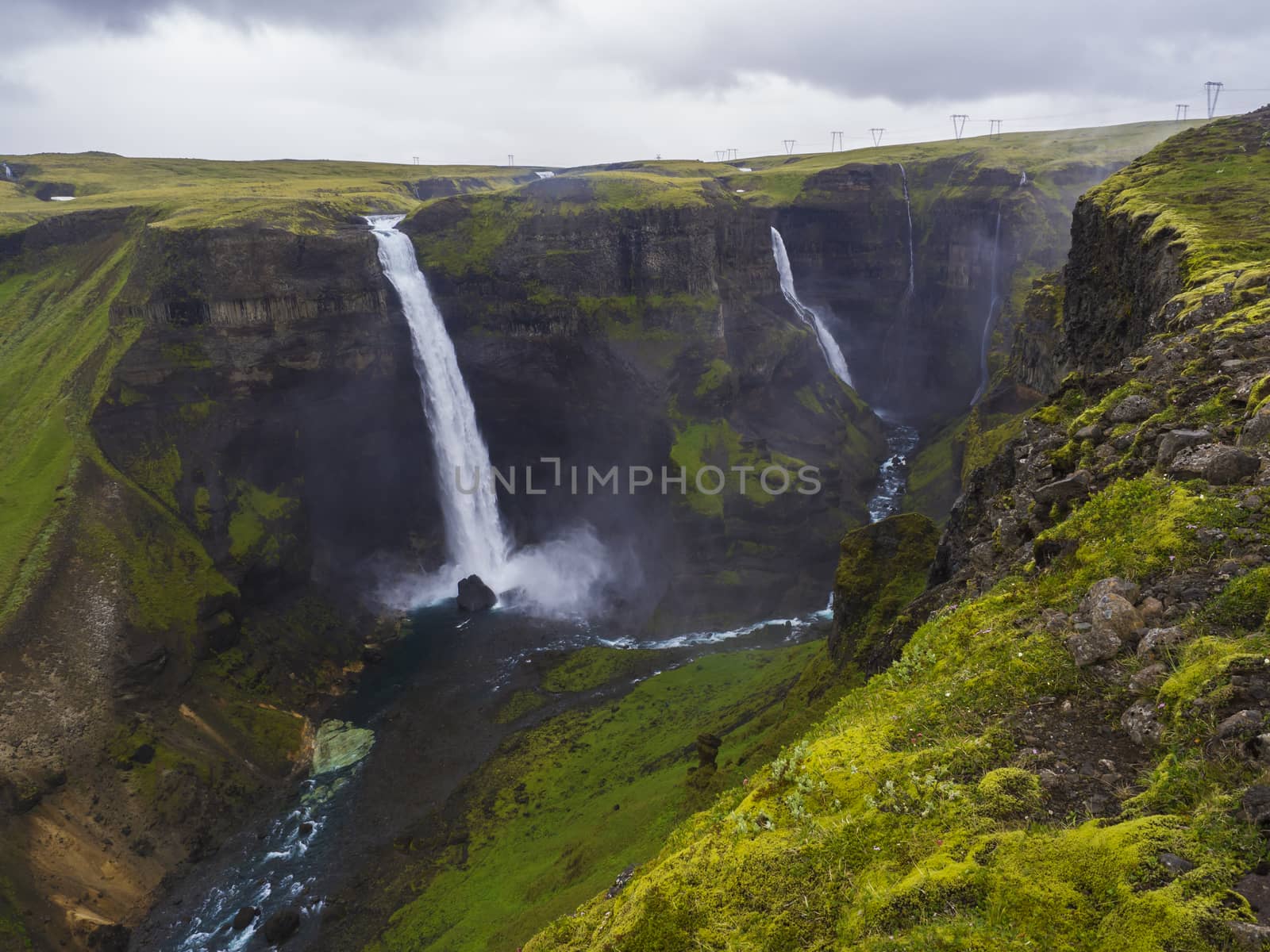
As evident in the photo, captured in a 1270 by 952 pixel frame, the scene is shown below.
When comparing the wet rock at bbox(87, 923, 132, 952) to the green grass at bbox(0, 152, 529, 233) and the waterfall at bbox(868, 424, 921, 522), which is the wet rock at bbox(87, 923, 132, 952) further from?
the waterfall at bbox(868, 424, 921, 522)

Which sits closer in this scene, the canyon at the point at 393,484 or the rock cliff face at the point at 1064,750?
the rock cliff face at the point at 1064,750

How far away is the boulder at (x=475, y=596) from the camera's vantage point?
61.8m

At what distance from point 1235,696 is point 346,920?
3536cm

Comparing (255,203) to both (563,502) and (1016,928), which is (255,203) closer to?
(563,502)

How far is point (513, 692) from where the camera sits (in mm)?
49625

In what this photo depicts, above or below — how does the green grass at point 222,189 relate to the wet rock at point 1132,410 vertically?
above

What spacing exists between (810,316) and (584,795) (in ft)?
246

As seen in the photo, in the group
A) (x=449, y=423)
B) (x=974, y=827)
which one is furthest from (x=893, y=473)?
(x=974, y=827)

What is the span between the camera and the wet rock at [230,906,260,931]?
108 ft

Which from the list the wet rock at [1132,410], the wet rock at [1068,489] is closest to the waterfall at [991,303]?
the wet rock at [1132,410]

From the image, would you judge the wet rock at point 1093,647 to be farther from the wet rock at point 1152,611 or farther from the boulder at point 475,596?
the boulder at point 475,596

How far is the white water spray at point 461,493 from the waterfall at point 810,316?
4429cm

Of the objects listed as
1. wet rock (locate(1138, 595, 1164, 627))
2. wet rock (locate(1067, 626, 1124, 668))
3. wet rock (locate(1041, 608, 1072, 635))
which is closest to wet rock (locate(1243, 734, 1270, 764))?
wet rock (locate(1067, 626, 1124, 668))

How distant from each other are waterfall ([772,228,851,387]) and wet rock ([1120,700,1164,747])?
89.1m
